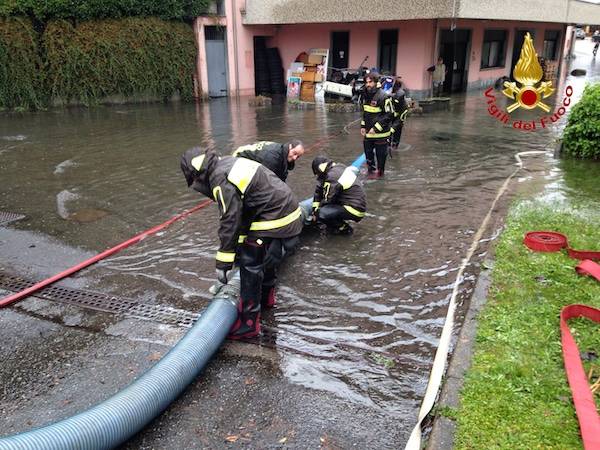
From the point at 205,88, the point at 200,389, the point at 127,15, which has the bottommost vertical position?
the point at 200,389

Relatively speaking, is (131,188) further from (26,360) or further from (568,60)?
(568,60)

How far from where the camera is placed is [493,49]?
22328 mm

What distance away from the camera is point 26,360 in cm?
388

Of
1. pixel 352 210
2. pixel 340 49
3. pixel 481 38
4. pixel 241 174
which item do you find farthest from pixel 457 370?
pixel 481 38

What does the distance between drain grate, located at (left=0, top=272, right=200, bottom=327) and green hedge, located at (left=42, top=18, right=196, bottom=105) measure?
1333cm

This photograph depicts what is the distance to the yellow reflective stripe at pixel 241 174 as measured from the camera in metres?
3.66

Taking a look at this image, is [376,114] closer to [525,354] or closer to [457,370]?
[525,354]

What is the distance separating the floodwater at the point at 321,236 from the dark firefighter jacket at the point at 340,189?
0.40 meters

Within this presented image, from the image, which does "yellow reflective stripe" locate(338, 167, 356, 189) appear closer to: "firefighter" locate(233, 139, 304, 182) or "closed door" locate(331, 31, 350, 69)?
"firefighter" locate(233, 139, 304, 182)

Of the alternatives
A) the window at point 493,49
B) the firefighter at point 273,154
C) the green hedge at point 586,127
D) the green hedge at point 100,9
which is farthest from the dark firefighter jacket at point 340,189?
the window at point 493,49

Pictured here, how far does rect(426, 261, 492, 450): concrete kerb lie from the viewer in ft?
9.38

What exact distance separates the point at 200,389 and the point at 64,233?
3733 millimetres

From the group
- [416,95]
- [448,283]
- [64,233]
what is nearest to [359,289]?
[448,283]

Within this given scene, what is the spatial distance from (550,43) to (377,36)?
14044 mm
